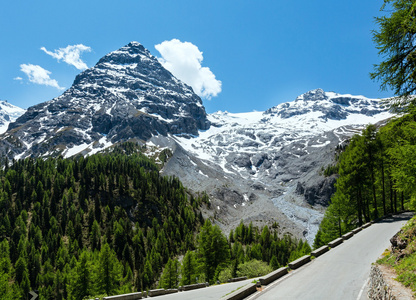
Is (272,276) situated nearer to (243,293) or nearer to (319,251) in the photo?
(243,293)

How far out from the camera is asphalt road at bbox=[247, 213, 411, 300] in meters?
12.5

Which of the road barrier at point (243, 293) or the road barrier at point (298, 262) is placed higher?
the road barrier at point (243, 293)

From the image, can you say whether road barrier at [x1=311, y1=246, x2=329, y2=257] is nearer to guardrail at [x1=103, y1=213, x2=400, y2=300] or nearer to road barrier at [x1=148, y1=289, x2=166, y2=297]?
guardrail at [x1=103, y1=213, x2=400, y2=300]

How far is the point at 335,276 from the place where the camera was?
15.0 meters

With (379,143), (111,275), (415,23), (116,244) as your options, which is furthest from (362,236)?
(116,244)

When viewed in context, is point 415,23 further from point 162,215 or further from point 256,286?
point 162,215

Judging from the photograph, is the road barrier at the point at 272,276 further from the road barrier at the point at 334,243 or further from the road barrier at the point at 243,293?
the road barrier at the point at 334,243

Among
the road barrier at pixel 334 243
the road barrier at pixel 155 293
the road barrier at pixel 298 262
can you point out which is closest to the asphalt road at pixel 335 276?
the road barrier at pixel 298 262

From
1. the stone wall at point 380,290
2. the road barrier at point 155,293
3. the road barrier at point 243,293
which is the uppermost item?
the stone wall at point 380,290

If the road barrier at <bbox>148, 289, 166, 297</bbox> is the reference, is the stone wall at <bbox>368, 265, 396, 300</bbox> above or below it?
above

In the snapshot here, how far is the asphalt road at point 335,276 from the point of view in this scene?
12.5 meters

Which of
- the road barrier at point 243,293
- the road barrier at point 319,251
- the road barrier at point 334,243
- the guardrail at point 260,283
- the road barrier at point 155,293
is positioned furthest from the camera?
the road barrier at point 334,243

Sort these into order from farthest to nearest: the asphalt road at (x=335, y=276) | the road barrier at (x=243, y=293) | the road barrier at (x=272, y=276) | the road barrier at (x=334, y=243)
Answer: the road barrier at (x=334, y=243) → the road barrier at (x=272, y=276) → the asphalt road at (x=335, y=276) → the road barrier at (x=243, y=293)

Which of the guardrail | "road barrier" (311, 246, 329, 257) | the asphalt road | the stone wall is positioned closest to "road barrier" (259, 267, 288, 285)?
the guardrail
